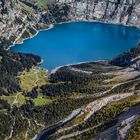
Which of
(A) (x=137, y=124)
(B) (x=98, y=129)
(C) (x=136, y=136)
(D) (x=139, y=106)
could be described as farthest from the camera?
(B) (x=98, y=129)

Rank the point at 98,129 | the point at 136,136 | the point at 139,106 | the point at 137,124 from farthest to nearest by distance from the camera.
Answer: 1. the point at 98,129
2. the point at 139,106
3. the point at 137,124
4. the point at 136,136

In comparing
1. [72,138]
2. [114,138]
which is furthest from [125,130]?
[72,138]

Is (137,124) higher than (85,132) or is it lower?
higher

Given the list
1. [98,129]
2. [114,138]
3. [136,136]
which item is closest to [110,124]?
[98,129]

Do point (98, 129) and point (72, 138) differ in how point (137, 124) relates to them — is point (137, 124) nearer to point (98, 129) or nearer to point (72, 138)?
point (98, 129)

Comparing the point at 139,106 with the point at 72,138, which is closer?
the point at 139,106

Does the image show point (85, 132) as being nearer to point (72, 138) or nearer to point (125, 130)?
point (72, 138)

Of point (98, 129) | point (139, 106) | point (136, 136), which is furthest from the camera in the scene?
point (98, 129)

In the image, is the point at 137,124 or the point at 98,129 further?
the point at 98,129

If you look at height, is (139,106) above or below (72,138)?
above
